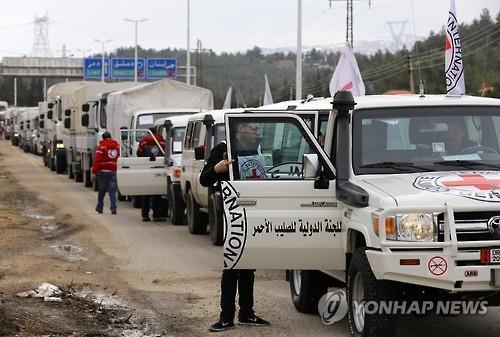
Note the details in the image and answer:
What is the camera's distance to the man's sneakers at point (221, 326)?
28.0 ft

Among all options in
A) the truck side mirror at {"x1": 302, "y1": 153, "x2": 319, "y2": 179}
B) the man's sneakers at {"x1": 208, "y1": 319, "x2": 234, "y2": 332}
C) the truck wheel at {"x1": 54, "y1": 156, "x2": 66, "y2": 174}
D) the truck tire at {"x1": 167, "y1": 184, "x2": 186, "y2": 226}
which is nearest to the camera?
the truck side mirror at {"x1": 302, "y1": 153, "x2": 319, "y2": 179}

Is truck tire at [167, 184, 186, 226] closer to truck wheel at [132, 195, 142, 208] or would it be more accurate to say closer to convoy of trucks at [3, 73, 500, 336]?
truck wheel at [132, 195, 142, 208]

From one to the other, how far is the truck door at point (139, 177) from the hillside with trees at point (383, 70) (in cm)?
1375

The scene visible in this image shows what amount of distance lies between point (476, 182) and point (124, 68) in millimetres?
78436

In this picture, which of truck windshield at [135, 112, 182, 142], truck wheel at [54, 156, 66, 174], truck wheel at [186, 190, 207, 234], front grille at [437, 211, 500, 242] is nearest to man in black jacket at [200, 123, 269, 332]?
front grille at [437, 211, 500, 242]

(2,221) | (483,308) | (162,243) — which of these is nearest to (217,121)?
(162,243)

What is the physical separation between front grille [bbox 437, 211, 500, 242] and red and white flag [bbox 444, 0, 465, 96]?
593 cm

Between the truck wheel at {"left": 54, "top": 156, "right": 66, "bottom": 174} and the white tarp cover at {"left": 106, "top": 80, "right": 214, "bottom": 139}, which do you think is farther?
the truck wheel at {"left": 54, "top": 156, "right": 66, "bottom": 174}

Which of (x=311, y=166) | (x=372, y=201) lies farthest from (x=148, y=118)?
(x=372, y=201)

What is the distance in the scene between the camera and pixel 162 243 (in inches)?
621

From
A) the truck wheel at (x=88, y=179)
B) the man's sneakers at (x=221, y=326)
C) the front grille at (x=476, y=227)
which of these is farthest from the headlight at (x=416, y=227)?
the truck wheel at (x=88, y=179)

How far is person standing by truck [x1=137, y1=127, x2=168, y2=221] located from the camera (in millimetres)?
19667

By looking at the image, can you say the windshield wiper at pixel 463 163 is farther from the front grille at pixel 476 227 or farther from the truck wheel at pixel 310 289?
the truck wheel at pixel 310 289

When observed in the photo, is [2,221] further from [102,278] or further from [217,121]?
[102,278]
